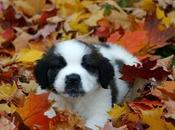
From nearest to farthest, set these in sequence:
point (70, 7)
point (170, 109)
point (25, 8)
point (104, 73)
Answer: point (170, 109), point (104, 73), point (70, 7), point (25, 8)

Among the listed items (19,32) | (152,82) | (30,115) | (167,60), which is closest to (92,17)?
(19,32)

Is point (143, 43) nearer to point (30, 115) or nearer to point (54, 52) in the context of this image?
point (54, 52)

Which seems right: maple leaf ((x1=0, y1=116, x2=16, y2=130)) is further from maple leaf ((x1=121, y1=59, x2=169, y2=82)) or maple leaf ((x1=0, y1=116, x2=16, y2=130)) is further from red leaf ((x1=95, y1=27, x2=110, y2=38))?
red leaf ((x1=95, y1=27, x2=110, y2=38))

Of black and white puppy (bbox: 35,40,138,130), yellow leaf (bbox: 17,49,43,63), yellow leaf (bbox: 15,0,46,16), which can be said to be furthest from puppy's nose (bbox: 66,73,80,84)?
yellow leaf (bbox: 15,0,46,16)

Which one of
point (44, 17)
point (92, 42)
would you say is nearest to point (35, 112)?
point (92, 42)

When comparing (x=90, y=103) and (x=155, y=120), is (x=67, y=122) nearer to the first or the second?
(x=155, y=120)

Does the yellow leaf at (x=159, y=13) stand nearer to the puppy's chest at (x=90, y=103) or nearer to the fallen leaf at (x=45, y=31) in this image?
the fallen leaf at (x=45, y=31)
